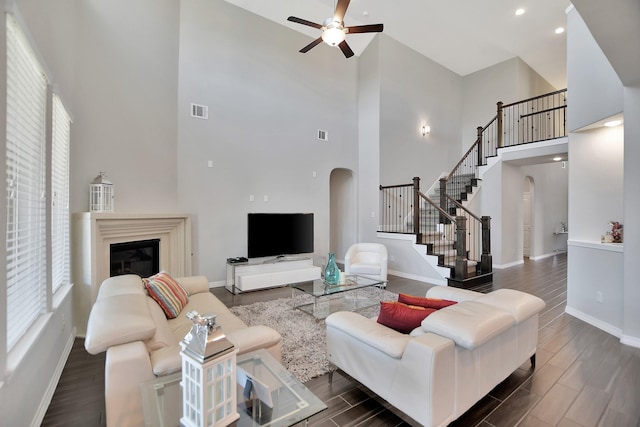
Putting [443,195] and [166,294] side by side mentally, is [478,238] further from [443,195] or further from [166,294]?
[166,294]

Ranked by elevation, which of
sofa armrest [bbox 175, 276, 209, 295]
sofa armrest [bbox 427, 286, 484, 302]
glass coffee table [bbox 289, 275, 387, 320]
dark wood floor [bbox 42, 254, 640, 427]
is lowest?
dark wood floor [bbox 42, 254, 640, 427]

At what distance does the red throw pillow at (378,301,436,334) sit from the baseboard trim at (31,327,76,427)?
2.28m

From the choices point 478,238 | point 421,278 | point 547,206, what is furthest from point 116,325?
point 547,206

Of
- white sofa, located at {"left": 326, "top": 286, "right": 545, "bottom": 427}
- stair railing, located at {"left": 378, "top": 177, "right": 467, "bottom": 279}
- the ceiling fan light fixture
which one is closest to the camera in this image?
white sofa, located at {"left": 326, "top": 286, "right": 545, "bottom": 427}

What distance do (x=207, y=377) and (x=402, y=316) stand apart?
130cm

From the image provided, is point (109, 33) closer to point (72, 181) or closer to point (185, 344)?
point (72, 181)

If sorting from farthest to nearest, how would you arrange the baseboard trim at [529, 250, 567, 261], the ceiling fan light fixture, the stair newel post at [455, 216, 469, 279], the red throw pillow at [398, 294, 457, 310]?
1. the baseboard trim at [529, 250, 567, 261]
2. the stair newel post at [455, 216, 469, 279]
3. the ceiling fan light fixture
4. the red throw pillow at [398, 294, 457, 310]

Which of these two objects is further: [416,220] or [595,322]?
[416,220]

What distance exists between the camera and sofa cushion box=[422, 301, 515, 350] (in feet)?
5.15

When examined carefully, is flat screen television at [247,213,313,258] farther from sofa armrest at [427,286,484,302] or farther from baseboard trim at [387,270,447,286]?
sofa armrest at [427,286,484,302]

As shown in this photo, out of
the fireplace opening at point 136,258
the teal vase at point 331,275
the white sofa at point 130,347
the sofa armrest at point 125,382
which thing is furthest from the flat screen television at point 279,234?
the sofa armrest at point 125,382

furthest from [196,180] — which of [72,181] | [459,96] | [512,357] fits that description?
[459,96]

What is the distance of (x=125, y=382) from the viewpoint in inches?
56.2

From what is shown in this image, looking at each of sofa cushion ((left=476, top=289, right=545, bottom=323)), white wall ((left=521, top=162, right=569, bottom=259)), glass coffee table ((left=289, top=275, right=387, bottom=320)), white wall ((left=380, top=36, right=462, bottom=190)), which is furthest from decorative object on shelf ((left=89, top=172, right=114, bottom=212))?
white wall ((left=521, top=162, right=569, bottom=259))
